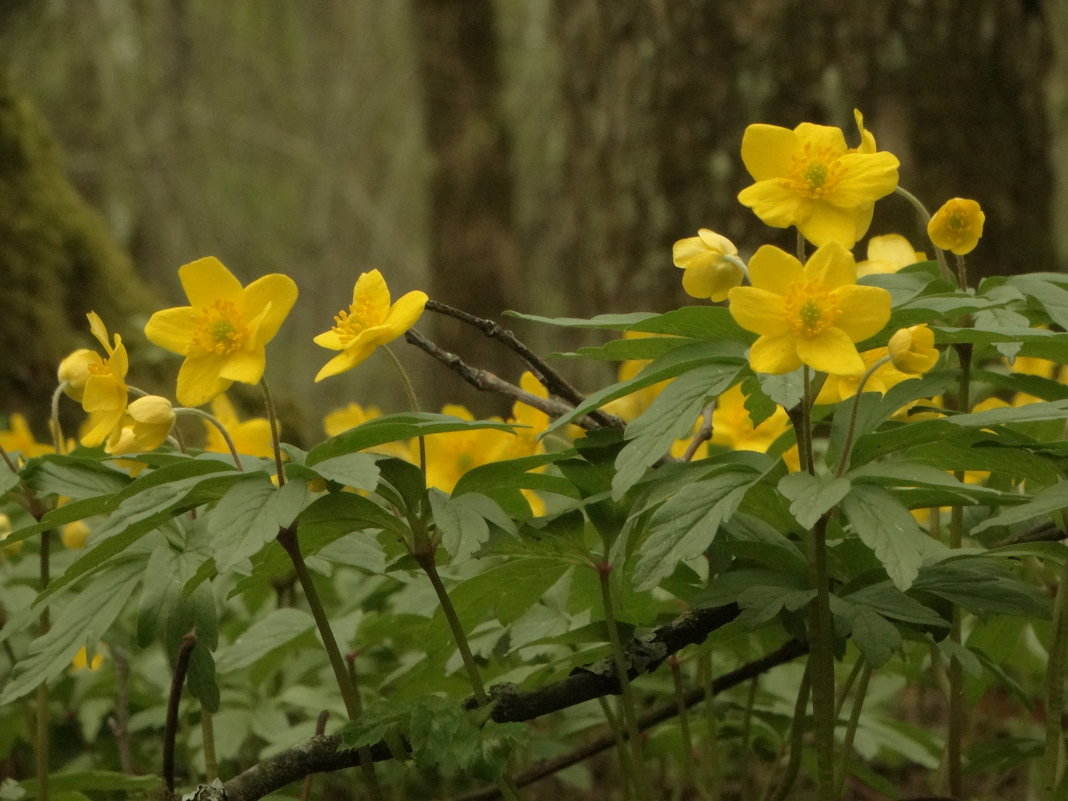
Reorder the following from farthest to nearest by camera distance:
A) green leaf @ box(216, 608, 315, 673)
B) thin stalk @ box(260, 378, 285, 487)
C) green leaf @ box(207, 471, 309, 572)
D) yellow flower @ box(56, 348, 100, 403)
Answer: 1. green leaf @ box(216, 608, 315, 673)
2. yellow flower @ box(56, 348, 100, 403)
3. thin stalk @ box(260, 378, 285, 487)
4. green leaf @ box(207, 471, 309, 572)

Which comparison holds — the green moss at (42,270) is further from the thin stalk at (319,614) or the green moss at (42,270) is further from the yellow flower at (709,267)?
the yellow flower at (709,267)

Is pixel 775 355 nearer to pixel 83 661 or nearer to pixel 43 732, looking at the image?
pixel 43 732

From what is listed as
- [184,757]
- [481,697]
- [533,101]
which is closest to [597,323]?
[481,697]

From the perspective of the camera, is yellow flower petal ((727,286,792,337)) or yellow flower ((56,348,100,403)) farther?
yellow flower ((56,348,100,403))

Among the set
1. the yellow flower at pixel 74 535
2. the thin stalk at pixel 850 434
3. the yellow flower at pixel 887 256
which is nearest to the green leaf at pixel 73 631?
the yellow flower at pixel 74 535

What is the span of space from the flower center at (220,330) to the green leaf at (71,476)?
187 millimetres

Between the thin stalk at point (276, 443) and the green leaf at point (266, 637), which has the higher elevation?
the thin stalk at point (276, 443)

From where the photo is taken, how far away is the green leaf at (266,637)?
1.49 m

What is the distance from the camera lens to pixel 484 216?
23.8ft

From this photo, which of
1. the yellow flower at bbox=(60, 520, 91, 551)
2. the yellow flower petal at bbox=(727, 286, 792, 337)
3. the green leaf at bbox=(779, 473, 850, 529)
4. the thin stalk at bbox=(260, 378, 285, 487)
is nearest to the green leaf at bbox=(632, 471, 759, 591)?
the green leaf at bbox=(779, 473, 850, 529)

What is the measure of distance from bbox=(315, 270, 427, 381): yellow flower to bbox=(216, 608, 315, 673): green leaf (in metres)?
0.50

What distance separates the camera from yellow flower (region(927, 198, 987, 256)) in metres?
1.21

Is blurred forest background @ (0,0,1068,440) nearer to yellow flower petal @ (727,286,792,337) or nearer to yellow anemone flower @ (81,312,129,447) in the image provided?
yellow anemone flower @ (81,312,129,447)

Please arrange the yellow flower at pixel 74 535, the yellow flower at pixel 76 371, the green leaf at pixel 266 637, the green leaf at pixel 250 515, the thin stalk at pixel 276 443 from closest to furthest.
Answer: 1. the green leaf at pixel 250 515
2. the thin stalk at pixel 276 443
3. the yellow flower at pixel 76 371
4. the green leaf at pixel 266 637
5. the yellow flower at pixel 74 535
